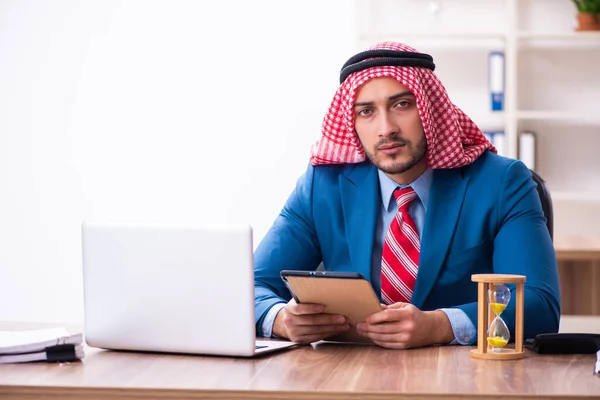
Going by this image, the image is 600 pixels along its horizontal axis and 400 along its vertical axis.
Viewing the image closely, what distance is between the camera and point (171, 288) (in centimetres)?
181

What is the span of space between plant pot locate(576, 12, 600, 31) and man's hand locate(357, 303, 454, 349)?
11.5 feet

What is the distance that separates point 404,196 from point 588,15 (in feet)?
10.2

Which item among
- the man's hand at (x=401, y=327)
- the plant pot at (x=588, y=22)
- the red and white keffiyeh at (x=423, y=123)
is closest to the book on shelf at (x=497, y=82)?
the plant pot at (x=588, y=22)

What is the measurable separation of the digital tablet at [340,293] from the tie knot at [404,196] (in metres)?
0.45

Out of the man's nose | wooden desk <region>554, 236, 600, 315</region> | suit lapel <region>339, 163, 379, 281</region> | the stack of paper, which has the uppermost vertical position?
the man's nose

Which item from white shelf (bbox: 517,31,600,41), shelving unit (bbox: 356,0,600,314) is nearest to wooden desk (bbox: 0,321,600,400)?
white shelf (bbox: 517,31,600,41)

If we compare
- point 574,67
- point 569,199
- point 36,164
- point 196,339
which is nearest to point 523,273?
point 196,339

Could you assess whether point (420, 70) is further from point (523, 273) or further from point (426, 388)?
point (426, 388)

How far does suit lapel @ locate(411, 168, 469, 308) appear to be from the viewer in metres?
2.24

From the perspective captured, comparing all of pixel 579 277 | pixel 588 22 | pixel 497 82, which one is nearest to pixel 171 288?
pixel 579 277

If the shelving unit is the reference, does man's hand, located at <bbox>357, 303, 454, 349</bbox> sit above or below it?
below

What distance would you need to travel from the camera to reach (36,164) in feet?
18.6

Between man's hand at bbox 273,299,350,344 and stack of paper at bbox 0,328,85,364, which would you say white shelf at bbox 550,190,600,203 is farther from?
stack of paper at bbox 0,328,85,364

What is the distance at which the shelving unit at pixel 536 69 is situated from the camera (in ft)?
17.1
